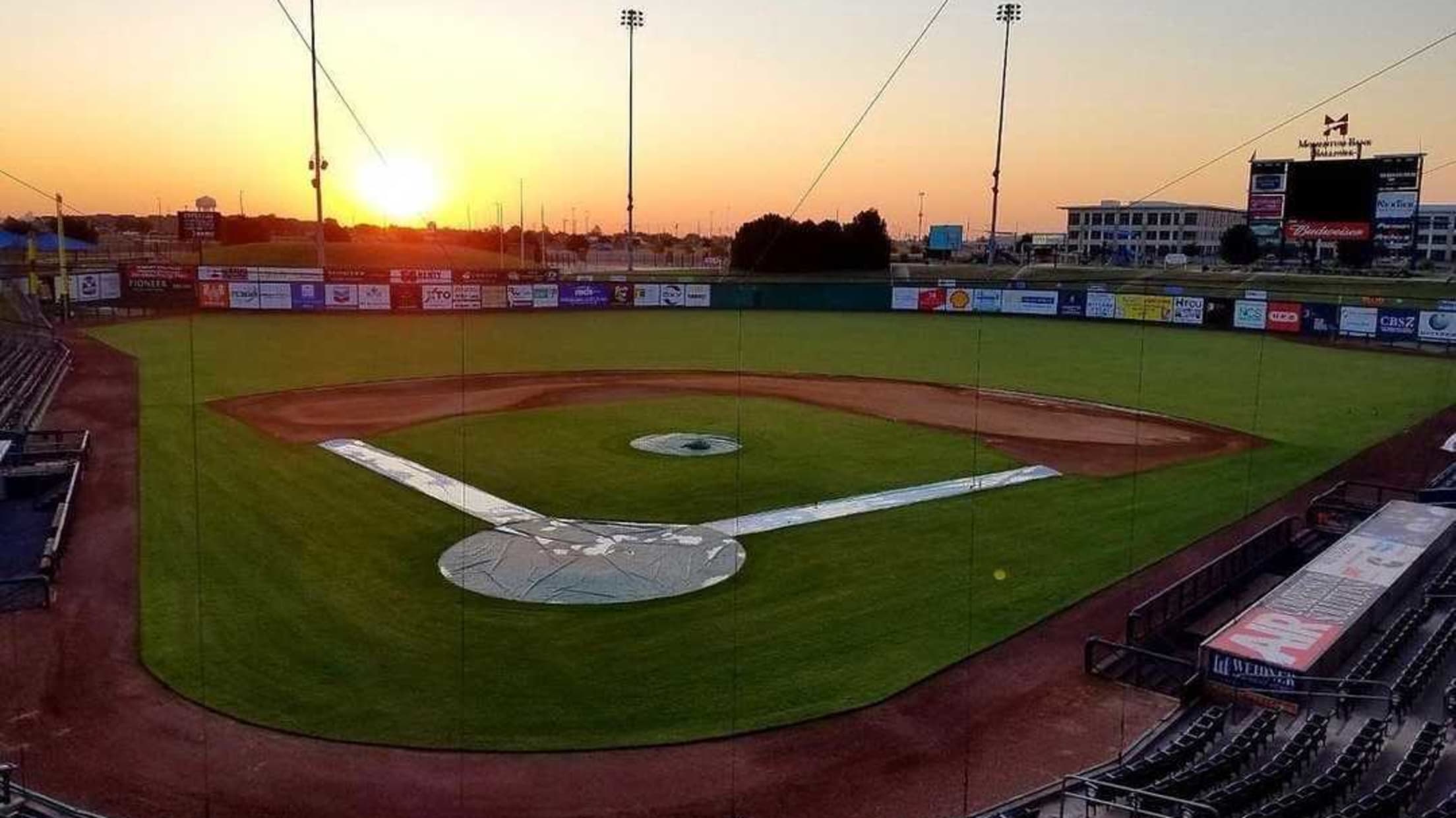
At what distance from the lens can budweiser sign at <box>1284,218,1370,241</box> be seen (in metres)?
47.8

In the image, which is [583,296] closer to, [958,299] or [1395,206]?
[958,299]

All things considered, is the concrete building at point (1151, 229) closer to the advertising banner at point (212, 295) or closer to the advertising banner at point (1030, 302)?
the advertising banner at point (1030, 302)

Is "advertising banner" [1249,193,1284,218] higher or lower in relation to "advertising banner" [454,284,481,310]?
higher

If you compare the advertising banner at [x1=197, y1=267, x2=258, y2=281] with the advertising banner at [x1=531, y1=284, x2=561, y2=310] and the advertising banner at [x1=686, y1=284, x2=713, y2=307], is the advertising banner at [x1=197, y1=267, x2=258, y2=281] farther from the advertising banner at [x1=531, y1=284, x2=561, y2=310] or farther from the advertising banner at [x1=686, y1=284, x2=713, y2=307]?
the advertising banner at [x1=686, y1=284, x2=713, y2=307]

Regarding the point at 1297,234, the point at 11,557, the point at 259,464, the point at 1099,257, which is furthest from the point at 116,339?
the point at 1099,257

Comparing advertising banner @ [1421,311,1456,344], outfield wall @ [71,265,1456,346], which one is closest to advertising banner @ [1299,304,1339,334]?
outfield wall @ [71,265,1456,346]

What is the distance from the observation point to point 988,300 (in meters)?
63.8

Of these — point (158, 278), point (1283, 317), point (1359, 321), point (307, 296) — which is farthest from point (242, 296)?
point (1359, 321)

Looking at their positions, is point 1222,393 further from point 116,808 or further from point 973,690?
point 116,808

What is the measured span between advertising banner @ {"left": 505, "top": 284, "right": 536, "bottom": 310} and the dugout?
50.6 metres

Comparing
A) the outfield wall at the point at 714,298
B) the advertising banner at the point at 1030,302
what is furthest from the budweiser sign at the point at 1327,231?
the advertising banner at the point at 1030,302

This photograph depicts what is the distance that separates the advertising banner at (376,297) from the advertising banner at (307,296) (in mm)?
2184

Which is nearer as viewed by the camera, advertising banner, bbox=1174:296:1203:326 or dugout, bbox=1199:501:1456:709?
dugout, bbox=1199:501:1456:709

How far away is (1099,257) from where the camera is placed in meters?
113
